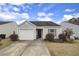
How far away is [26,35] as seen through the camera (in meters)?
7.98

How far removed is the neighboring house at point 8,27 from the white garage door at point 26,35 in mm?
154

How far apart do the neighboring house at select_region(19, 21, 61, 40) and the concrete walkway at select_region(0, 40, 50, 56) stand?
14cm

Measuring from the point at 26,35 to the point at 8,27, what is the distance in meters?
0.46

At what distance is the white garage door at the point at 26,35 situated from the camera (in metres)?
7.92

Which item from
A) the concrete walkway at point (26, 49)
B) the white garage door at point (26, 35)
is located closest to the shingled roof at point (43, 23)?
the white garage door at point (26, 35)

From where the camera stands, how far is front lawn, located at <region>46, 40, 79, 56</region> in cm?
776

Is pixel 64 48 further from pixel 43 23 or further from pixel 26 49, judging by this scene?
pixel 26 49

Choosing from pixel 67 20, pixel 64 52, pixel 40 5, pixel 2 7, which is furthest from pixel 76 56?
pixel 2 7

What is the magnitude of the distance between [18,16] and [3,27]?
0.41 meters

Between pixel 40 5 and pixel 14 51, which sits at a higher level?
pixel 40 5

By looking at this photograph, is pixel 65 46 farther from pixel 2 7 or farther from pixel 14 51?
pixel 2 7

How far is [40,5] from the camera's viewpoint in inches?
305

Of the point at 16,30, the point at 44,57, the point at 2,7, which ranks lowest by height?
the point at 44,57

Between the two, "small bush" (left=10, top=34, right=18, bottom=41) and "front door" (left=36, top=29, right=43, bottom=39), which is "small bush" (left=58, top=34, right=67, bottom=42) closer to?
"front door" (left=36, top=29, right=43, bottom=39)
